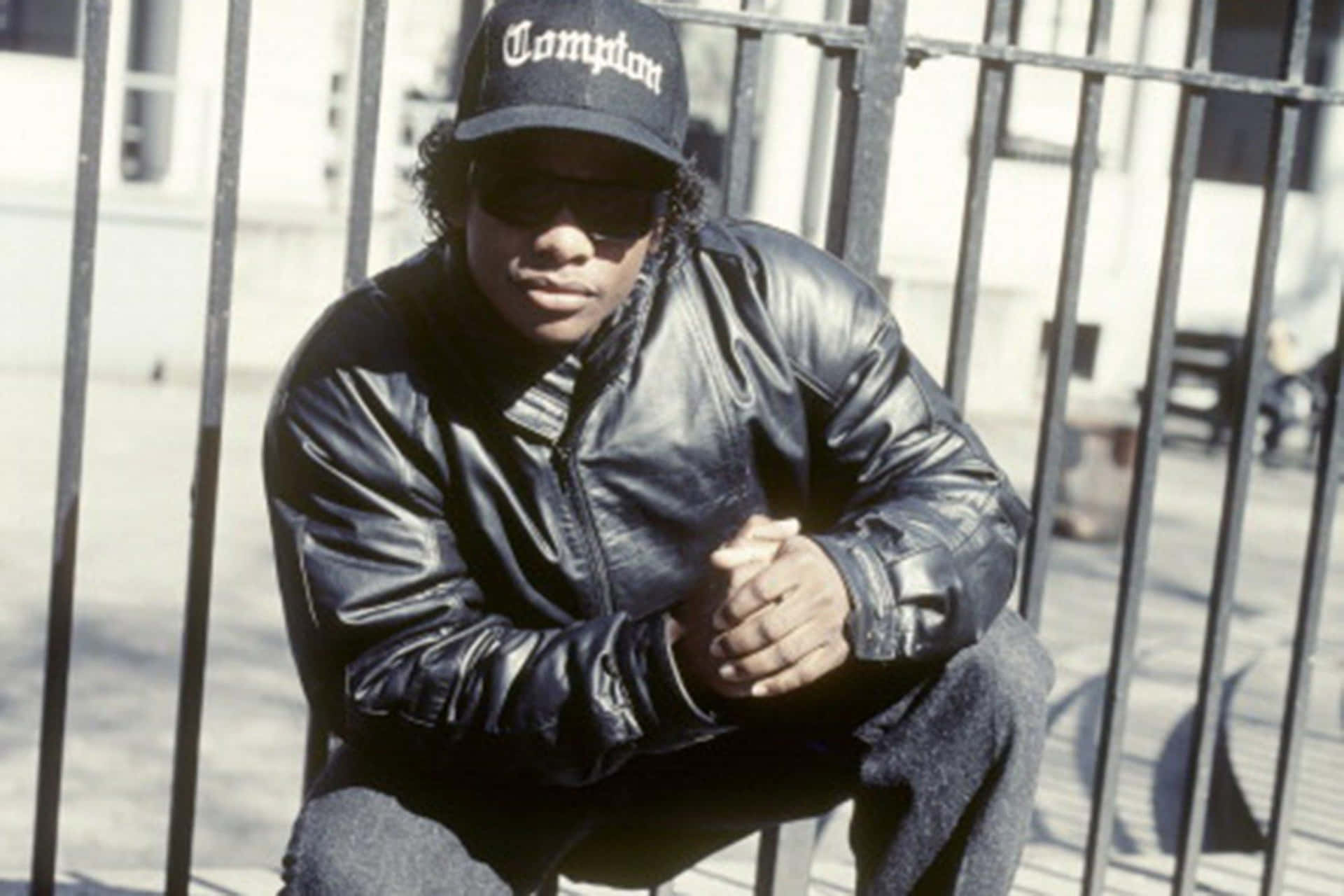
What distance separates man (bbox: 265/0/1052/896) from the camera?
97.1 inches

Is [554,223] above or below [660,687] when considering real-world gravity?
above

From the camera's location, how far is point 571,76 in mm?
2510

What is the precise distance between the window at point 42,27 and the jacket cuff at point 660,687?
16033 millimetres

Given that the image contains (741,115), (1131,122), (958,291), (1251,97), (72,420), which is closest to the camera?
(72,420)

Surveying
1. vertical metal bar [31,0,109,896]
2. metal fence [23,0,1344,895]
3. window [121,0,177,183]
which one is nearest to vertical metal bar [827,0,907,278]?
metal fence [23,0,1344,895]

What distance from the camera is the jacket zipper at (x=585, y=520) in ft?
8.69

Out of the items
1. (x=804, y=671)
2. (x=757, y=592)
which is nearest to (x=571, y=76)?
(x=757, y=592)

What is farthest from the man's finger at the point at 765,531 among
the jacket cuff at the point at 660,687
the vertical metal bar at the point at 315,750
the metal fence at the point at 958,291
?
the vertical metal bar at the point at 315,750

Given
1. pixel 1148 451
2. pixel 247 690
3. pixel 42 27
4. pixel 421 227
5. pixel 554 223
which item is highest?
pixel 42 27

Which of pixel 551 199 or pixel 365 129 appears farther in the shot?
pixel 365 129

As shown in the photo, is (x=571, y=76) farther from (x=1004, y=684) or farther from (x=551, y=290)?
(x=1004, y=684)

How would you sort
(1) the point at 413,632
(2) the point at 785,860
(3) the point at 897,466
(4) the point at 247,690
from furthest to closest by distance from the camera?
(4) the point at 247,690
(2) the point at 785,860
(3) the point at 897,466
(1) the point at 413,632

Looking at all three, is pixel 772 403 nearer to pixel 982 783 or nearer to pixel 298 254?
pixel 982 783

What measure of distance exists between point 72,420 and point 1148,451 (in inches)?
66.5
